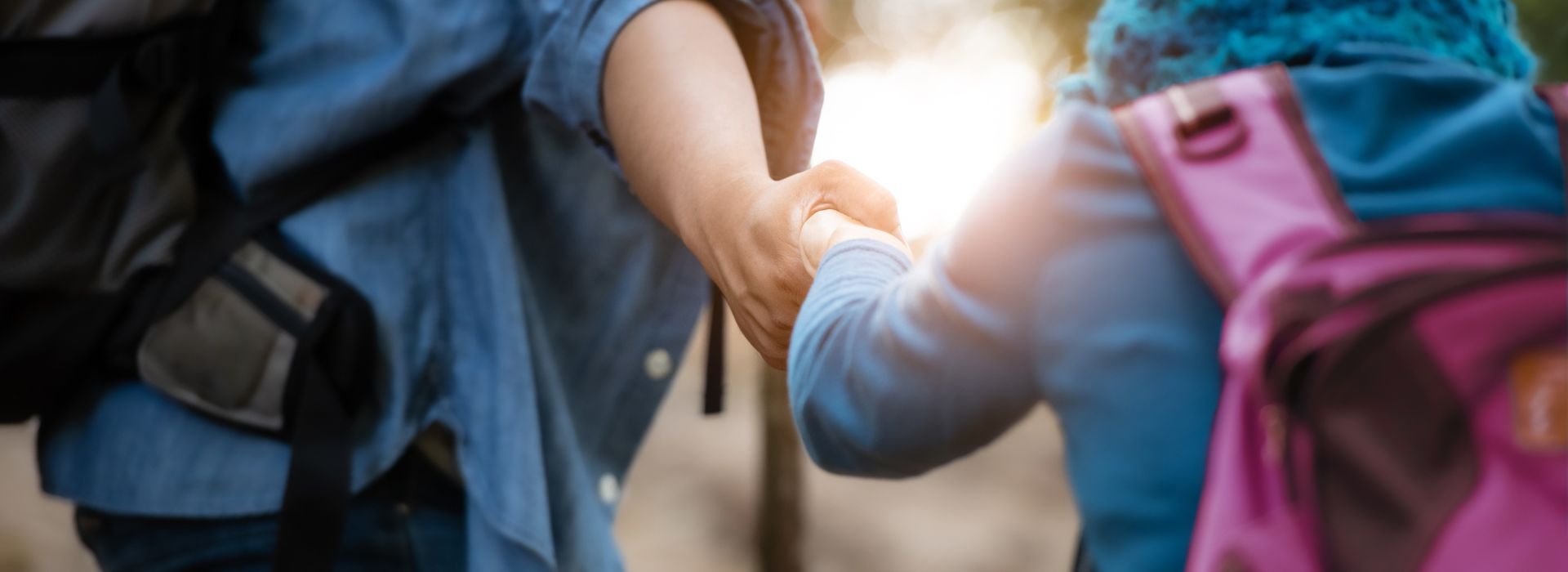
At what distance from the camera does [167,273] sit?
150cm

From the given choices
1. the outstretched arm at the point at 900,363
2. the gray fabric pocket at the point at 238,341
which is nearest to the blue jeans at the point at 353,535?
the gray fabric pocket at the point at 238,341

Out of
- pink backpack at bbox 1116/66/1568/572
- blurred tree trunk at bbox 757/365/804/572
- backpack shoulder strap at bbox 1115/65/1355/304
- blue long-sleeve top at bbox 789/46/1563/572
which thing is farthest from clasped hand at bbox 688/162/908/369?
blurred tree trunk at bbox 757/365/804/572

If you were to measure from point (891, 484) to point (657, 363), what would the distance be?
5.00 m

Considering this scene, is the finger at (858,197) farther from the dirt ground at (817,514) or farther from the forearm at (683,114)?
the dirt ground at (817,514)

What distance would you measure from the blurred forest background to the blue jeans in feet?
2.95

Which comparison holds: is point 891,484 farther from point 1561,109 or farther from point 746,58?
point 1561,109

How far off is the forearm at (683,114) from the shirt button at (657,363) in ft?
1.22

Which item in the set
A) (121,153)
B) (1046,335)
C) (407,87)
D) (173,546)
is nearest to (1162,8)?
(1046,335)

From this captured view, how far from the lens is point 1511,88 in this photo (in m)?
0.89

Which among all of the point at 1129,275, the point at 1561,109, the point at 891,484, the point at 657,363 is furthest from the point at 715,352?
the point at 891,484

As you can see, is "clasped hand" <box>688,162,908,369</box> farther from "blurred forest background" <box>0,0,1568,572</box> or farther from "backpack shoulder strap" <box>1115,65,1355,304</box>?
"blurred forest background" <box>0,0,1568,572</box>

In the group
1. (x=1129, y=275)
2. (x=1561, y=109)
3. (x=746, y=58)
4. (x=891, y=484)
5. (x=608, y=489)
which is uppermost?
(x=1561, y=109)

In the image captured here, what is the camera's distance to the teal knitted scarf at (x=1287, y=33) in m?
1.01

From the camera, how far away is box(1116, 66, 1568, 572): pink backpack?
2.32 ft
